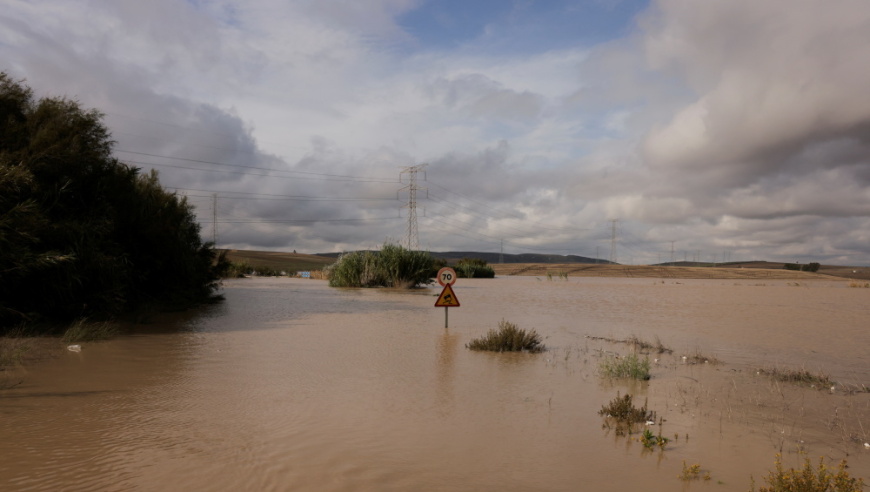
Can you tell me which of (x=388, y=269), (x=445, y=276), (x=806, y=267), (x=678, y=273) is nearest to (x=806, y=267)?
(x=806, y=267)

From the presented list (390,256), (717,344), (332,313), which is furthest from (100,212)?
(390,256)

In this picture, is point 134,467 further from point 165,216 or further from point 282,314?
point 165,216

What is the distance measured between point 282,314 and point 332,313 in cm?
156

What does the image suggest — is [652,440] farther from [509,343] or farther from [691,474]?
[509,343]

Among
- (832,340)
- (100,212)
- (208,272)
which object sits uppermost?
(100,212)

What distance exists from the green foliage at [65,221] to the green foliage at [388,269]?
17.2 m

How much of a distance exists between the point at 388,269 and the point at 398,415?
26316 mm

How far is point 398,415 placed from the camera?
19.9 feet

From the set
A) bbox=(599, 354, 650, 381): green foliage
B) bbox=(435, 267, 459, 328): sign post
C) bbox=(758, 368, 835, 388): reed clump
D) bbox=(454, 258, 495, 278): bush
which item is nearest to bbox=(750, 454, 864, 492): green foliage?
bbox=(599, 354, 650, 381): green foliage

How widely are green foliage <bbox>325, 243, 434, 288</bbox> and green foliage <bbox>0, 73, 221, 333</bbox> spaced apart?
17155 millimetres

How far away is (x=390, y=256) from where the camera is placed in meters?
32.4

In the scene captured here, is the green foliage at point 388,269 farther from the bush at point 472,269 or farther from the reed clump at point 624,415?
the reed clump at point 624,415

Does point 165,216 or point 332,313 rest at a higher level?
point 165,216

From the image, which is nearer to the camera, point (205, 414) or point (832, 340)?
point (205, 414)
